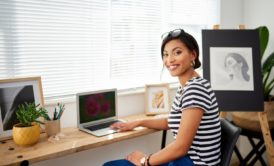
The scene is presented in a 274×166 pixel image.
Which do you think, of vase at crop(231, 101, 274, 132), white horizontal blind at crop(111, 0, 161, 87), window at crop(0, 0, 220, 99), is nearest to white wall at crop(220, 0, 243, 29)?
window at crop(0, 0, 220, 99)

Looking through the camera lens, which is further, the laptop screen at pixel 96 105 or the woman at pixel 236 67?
the woman at pixel 236 67

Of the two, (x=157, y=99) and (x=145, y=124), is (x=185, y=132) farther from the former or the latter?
(x=157, y=99)

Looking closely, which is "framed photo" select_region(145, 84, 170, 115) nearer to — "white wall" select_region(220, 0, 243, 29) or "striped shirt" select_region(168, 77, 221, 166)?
"striped shirt" select_region(168, 77, 221, 166)

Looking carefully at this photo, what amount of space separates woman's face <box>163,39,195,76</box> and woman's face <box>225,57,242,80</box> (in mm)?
876

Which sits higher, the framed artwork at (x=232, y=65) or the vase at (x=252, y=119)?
the framed artwork at (x=232, y=65)

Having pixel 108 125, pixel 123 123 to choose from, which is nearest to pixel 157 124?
pixel 123 123

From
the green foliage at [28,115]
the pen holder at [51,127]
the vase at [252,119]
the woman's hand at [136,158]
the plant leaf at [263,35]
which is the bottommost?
the woman's hand at [136,158]

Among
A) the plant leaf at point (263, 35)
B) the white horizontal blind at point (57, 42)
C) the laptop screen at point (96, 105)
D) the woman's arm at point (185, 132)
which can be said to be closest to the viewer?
the woman's arm at point (185, 132)

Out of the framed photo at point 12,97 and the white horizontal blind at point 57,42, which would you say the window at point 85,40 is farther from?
the framed photo at point 12,97

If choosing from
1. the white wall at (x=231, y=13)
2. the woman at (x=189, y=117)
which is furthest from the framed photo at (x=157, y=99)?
the white wall at (x=231, y=13)

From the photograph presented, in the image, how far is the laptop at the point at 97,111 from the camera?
1.91m

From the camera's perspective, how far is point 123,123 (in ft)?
6.38

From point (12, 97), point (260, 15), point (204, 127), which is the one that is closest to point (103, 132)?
point (12, 97)

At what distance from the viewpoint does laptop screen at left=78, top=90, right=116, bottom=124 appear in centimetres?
193
